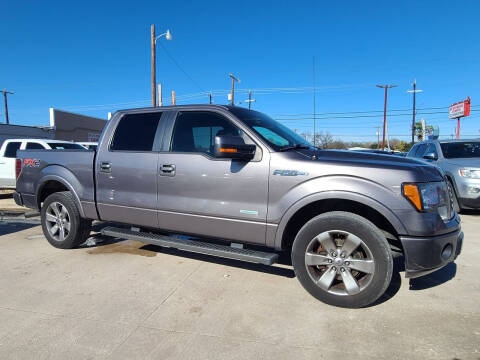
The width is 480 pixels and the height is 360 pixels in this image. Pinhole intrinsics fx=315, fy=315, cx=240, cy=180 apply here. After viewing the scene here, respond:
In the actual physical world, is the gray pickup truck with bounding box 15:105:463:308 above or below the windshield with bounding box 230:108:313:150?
below

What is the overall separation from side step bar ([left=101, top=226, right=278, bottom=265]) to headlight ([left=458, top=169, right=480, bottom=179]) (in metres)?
5.57

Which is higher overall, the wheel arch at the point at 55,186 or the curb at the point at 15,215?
the wheel arch at the point at 55,186

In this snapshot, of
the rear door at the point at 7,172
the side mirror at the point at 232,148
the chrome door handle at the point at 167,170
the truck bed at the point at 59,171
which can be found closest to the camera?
the side mirror at the point at 232,148

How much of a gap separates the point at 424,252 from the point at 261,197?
1.48m

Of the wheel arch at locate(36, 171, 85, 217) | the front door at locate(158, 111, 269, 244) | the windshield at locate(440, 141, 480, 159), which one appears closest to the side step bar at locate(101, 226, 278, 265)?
the front door at locate(158, 111, 269, 244)

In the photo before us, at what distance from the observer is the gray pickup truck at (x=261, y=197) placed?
8.87 ft

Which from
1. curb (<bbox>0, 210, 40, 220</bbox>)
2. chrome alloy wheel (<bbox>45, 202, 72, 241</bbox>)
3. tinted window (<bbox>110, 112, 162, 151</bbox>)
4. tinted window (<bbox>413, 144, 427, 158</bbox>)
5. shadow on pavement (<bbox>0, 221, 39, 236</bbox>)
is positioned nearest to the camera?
tinted window (<bbox>110, 112, 162, 151</bbox>)

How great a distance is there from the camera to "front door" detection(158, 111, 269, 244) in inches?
124

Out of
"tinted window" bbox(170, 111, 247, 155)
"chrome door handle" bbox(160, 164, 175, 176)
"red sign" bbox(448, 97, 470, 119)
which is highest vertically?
"red sign" bbox(448, 97, 470, 119)

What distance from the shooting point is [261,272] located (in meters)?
3.76

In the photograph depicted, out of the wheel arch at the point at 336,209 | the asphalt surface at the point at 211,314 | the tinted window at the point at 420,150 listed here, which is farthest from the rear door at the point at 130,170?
the tinted window at the point at 420,150

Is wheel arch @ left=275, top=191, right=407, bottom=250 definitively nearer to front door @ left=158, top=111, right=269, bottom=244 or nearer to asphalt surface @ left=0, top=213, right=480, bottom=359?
front door @ left=158, top=111, right=269, bottom=244

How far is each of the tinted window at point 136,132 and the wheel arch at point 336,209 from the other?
1.87m

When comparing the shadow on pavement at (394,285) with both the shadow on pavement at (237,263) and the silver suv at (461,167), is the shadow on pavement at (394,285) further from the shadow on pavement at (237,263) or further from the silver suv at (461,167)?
the silver suv at (461,167)
